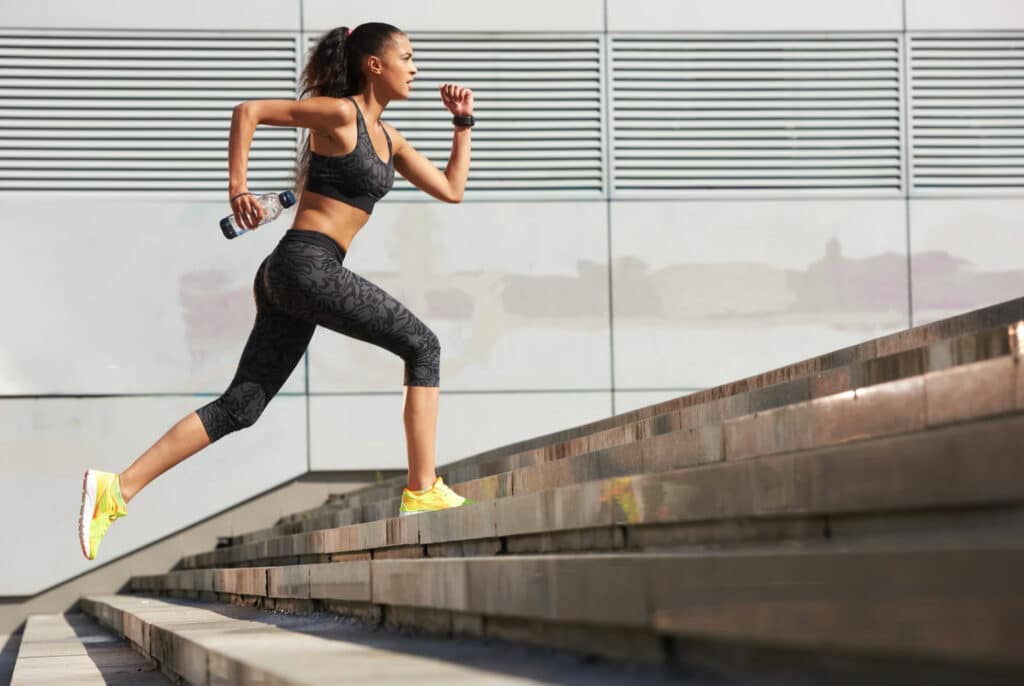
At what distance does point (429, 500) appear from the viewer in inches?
165

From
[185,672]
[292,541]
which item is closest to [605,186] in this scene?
[292,541]

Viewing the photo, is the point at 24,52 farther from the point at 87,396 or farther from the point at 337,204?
the point at 337,204

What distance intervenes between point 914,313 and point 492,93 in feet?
10.4

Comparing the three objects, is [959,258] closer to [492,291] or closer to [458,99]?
[492,291]

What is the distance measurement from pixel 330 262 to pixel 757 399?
56.4 inches

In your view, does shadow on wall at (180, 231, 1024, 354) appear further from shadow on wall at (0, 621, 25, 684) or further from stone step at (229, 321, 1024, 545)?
stone step at (229, 321, 1024, 545)

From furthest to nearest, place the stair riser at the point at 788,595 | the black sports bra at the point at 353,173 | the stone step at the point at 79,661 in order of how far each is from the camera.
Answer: the black sports bra at the point at 353,173 < the stone step at the point at 79,661 < the stair riser at the point at 788,595

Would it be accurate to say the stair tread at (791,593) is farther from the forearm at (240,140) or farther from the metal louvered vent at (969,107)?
the metal louvered vent at (969,107)

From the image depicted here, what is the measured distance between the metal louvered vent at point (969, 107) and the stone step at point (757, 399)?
16.2 ft

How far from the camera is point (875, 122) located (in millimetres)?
9977

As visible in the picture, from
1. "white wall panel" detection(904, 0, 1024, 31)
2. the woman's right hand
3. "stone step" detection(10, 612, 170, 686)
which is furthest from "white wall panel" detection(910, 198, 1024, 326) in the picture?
the woman's right hand

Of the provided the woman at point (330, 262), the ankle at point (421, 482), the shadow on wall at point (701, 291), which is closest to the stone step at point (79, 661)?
the woman at point (330, 262)

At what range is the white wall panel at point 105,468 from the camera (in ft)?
31.3

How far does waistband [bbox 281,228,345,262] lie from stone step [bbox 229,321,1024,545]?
83 centimetres
